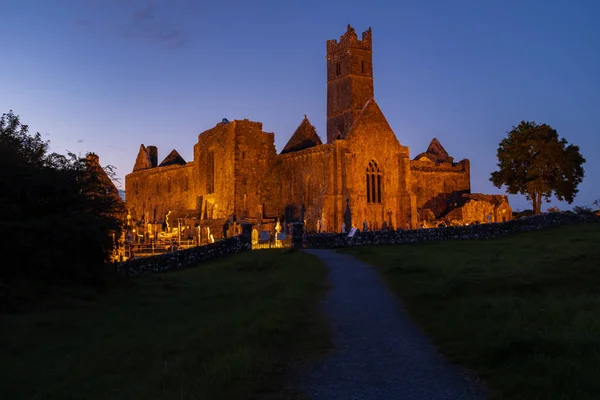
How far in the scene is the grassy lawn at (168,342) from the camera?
7.95 meters

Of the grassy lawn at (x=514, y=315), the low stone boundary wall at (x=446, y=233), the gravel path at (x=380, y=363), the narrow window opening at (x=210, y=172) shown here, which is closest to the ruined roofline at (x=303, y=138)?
the narrow window opening at (x=210, y=172)

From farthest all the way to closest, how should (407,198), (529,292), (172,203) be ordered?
(172,203) → (407,198) → (529,292)

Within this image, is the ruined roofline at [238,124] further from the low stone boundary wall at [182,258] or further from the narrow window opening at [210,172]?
the low stone boundary wall at [182,258]

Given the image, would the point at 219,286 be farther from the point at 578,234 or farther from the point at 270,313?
the point at 578,234

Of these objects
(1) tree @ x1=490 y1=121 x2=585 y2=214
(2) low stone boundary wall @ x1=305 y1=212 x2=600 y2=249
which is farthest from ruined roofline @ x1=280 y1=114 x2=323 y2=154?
(2) low stone boundary wall @ x1=305 y1=212 x2=600 y2=249

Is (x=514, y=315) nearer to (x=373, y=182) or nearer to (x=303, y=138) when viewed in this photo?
(x=373, y=182)

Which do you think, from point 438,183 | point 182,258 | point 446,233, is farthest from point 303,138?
point 182,258

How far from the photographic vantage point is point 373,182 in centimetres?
5097

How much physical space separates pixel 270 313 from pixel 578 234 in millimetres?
24165

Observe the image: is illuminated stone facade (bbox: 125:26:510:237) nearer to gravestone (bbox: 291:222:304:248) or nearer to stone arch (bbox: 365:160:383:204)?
stone arch (bbox: 365:160:383:204)

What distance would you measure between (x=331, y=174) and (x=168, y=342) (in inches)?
1512

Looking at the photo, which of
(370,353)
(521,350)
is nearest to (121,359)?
(370,353)

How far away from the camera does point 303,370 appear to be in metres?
8.38

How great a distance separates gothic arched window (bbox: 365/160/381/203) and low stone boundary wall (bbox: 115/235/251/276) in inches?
860
